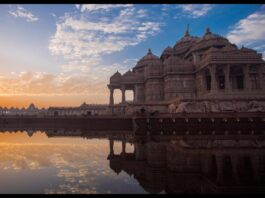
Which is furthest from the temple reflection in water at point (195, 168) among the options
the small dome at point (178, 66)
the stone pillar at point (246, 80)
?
the small dome at point (178, 66)

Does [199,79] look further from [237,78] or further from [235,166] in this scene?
[235,166]

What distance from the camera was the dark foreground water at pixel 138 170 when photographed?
11359 mm

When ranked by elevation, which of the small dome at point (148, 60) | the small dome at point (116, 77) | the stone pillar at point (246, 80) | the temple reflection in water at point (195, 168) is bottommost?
the temple reflection in water at point (195, 168)

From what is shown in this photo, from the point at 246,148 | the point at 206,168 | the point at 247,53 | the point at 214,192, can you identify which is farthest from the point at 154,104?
the point at 214,192

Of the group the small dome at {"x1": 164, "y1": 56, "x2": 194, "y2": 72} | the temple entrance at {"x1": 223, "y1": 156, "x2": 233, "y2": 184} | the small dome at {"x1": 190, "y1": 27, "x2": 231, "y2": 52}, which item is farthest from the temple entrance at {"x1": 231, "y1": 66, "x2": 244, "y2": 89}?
the temple entrance at {"x1": 223, "y1": 156, "x2": 233, "y2": 184}

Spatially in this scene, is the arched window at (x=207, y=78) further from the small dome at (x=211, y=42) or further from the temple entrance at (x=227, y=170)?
the temple entrance at (x=227, y=170)

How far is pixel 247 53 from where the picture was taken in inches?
1711

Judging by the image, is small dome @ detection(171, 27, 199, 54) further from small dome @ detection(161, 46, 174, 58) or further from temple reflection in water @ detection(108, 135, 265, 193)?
temple reflection in water @ detection(108, 135, 265, 193)

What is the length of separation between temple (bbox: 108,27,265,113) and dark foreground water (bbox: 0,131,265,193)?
21.1m

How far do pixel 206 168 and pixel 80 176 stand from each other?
21.7ft

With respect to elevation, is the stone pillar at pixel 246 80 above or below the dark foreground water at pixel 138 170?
above

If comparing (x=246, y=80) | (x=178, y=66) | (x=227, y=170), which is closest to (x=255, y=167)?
(x=227, y=170)

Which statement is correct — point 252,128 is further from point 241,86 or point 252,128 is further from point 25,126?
point 25,126

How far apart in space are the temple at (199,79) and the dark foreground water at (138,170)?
21133 millimetres
